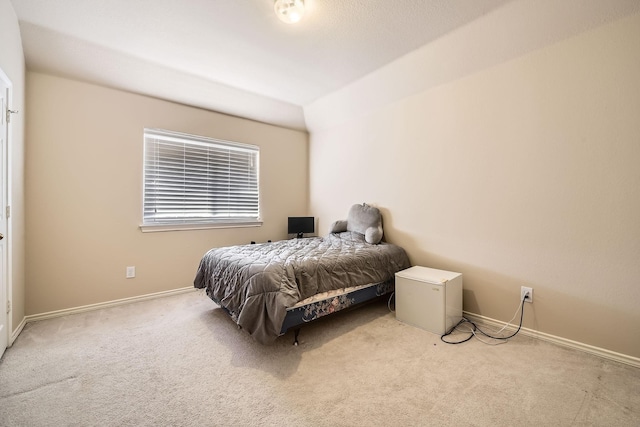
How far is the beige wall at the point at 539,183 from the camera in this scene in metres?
1.88

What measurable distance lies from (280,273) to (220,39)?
82.3 inches

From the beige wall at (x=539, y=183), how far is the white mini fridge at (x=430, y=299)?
32 cm

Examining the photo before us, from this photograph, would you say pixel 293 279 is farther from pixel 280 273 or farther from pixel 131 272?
pixel 131 272

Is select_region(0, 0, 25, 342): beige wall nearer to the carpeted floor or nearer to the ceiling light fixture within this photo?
the carpeted floor

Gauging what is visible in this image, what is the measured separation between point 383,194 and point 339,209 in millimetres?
812

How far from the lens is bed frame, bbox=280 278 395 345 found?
206 cm

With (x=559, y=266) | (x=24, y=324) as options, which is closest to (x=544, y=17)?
(x=559, y=266)

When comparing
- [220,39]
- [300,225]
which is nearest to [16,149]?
[220,39]

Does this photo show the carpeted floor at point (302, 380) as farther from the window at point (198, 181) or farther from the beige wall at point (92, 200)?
the window at point (198, 181)

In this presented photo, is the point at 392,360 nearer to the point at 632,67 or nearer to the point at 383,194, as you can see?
the point at 383,194

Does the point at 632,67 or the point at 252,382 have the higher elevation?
the point at 632,67

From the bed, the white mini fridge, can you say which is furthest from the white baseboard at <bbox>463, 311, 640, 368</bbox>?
the bed

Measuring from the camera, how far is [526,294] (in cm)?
230

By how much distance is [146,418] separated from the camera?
1.38 m
